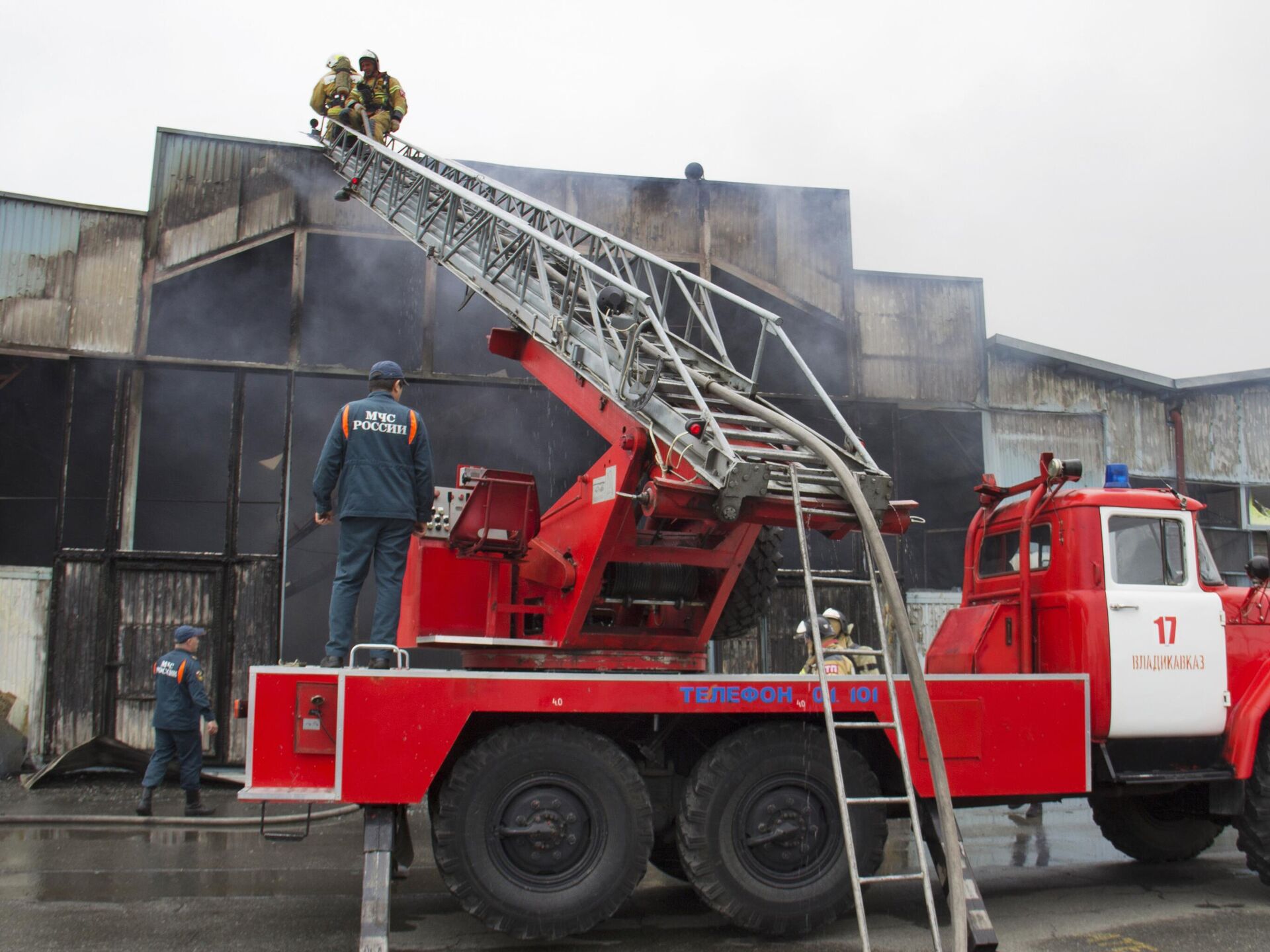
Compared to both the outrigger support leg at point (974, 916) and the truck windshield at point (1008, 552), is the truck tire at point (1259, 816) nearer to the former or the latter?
the truck windshield at point (1008, 552)

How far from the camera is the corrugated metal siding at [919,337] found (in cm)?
1399

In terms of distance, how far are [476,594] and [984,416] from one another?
9.58 metres

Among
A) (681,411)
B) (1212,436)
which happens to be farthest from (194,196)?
(1212,436)

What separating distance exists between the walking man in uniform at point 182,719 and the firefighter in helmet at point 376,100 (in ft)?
18.8

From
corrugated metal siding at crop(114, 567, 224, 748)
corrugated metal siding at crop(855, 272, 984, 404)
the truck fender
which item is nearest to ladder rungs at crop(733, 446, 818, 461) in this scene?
the truck fender

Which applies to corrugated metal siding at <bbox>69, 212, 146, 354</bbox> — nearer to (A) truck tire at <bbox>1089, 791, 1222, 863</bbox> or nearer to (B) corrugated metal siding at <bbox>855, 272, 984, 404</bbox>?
(B) corrugated metal siding at <bbox>855, 272, 984, 404</bbox>

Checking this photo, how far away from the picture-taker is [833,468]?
544 cm

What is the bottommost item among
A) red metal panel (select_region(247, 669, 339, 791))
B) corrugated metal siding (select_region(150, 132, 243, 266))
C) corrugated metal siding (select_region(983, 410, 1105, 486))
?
red metal panel (select_region(247, 669, 339, 791))

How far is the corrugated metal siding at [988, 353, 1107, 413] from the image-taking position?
1434cm

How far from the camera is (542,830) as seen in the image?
5.11 meters

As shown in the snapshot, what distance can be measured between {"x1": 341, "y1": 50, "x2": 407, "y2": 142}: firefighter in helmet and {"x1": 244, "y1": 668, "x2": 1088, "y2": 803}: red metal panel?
7504 millimetres

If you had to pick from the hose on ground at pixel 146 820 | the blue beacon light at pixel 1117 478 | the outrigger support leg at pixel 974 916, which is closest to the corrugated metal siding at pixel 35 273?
the hose on ground at pixel 146 820

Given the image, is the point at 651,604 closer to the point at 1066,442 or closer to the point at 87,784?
the point at 87,784

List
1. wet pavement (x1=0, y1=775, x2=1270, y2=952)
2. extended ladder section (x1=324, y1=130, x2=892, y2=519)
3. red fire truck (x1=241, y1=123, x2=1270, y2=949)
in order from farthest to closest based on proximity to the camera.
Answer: extended ladder section (x1=324, y1=130, x2=892, y2=519) < wet pavement (x1=0, y1=775, x2=1270, y2=952) < red fire truck (x1=241, y1=123, x2=1270, y2=949)
